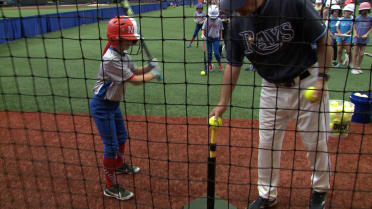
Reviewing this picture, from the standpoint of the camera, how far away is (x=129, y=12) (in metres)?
3.90

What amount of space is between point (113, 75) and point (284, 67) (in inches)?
55.0

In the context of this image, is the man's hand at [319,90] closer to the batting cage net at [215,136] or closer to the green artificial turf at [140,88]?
the batting cage net at [215,136]

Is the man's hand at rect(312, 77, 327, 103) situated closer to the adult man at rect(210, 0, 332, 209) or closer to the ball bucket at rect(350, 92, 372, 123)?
the adult man at rect(210, 0, 332, 209)

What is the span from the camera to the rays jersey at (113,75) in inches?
108

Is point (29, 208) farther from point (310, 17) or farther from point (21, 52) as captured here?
point (21, 52)

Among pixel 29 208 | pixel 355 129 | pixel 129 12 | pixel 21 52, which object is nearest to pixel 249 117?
pixel 355 129

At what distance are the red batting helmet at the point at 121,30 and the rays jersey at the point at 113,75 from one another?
0.46ft

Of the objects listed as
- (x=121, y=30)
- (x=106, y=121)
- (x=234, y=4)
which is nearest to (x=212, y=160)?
(x=106, y=121)

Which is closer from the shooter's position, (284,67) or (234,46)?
(284,67)

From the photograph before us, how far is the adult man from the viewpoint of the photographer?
221 cm

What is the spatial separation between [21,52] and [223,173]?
8985 millimetres

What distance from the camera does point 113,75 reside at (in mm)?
2789

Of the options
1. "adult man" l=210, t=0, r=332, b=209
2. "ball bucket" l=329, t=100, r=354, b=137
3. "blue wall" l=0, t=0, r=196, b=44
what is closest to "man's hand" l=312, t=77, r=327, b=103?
"adult man" l=210, t=0, r=332, b=209

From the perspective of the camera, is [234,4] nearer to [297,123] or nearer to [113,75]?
[297,123]
